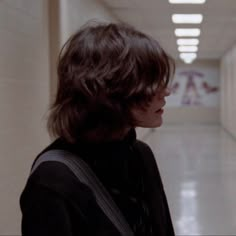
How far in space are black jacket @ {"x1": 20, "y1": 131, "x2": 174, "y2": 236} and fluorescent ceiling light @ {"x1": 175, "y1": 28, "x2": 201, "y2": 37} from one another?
11.2 meters

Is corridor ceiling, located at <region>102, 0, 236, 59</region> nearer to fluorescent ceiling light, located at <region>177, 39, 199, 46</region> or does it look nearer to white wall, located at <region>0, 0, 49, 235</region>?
fluorescent ceiling light, located at <region>177, 39, 199, 46</region>

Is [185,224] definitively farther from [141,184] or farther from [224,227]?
[141,184]

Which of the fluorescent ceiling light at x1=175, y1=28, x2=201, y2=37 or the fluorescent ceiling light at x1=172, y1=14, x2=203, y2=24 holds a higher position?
the fluorescent ceiling light at x1=172, y1=14, x2=203, y2=24

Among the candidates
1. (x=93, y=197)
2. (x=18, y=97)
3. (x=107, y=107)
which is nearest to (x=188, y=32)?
(x=18, y=97)

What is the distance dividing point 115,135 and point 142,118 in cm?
8

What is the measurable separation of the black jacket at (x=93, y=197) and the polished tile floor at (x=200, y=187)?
401 cm

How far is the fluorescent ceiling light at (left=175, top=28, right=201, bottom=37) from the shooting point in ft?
39.6

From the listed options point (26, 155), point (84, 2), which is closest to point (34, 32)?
point (26, 155)

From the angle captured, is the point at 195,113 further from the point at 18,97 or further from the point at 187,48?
the point at 18,97

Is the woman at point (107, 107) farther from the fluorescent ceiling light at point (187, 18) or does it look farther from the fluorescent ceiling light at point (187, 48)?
the fluorescent ceiling light at point (187, 48)

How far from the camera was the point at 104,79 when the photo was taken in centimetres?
98

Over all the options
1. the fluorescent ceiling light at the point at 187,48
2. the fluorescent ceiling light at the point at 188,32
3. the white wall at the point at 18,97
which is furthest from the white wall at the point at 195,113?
the white wall at the point at 18,97

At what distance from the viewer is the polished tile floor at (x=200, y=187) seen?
5304 millimetres

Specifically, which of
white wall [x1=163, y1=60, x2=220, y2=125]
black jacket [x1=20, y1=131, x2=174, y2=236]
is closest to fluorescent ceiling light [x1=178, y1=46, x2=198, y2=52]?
white wall [x1=163, y1=60, x2=220, y2=125]
